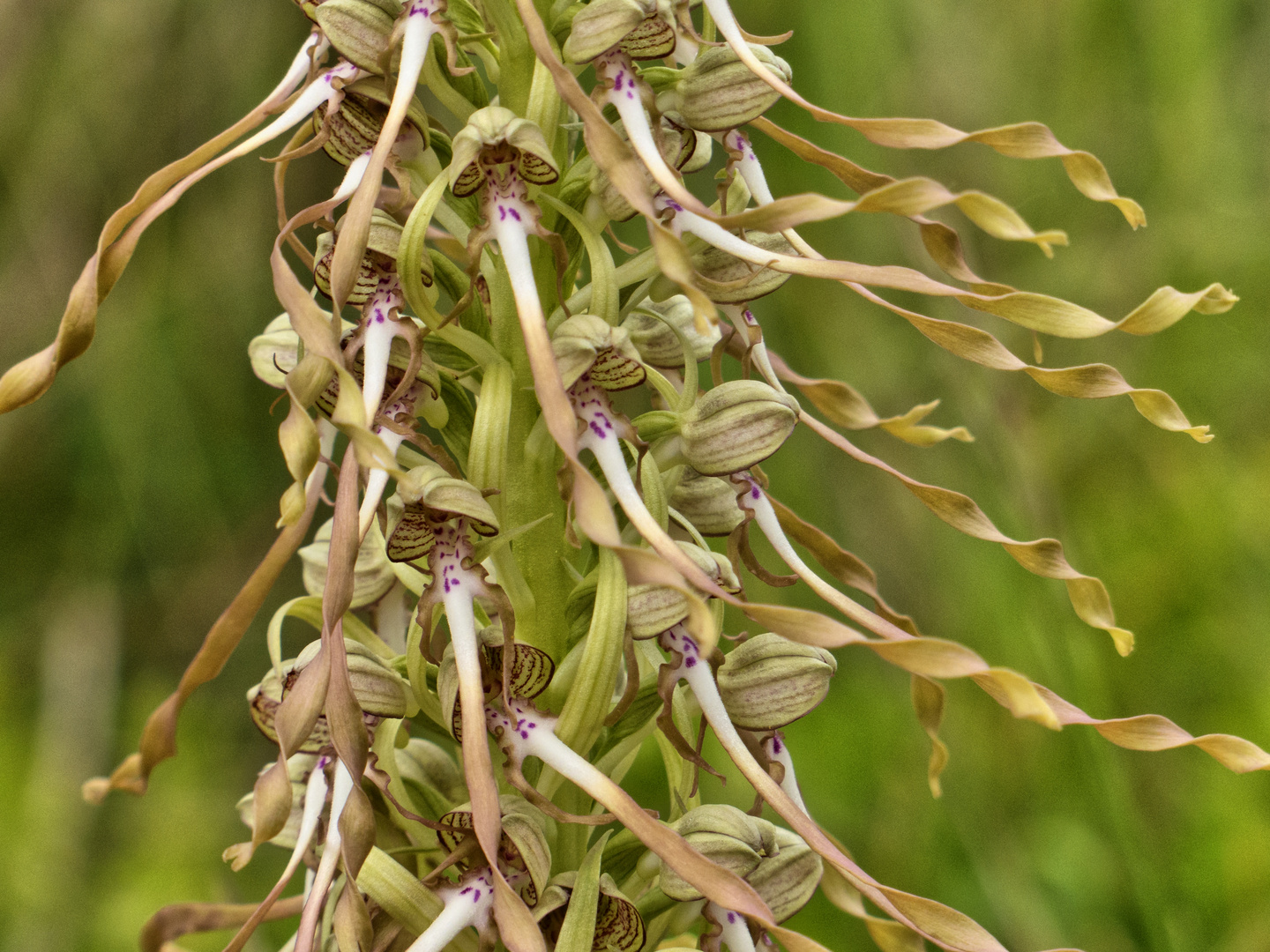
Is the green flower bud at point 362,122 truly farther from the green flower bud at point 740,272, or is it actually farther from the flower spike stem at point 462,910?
the flower spike stem at point 462,910

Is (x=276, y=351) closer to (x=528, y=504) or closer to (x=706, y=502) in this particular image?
(x=528, y=504)

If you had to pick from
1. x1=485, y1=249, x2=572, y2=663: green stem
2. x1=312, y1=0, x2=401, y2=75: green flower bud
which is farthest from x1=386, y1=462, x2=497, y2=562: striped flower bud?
x1=312, y1=0, x2=401, y2=75: green flower bud

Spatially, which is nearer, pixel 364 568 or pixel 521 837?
pixel 521 837

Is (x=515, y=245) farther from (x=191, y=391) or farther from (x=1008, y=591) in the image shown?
(x=191, y=391)

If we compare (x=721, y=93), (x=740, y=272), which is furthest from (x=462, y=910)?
(x=721, y=93)

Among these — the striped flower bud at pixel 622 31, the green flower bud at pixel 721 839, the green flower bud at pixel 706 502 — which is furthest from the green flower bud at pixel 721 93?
the green flower bud at pixel 721 839

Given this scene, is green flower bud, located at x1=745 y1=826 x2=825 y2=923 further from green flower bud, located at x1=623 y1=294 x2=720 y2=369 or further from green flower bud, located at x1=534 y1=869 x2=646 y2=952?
green flower bud, located at x1=623 y1=294 x2=720 y2=369

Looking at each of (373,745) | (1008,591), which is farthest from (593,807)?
(1008,591)
